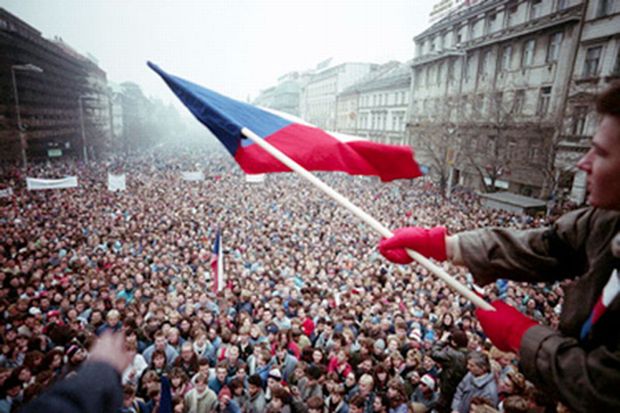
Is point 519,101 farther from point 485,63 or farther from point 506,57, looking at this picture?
point 485,63

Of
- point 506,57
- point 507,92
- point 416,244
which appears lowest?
point 416,244

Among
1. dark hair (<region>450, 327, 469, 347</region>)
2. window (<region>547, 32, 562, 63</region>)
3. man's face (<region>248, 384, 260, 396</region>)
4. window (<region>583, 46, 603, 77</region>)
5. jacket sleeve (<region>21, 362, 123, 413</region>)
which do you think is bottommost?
man's face (<region>248, 384, 260, 396</region>)

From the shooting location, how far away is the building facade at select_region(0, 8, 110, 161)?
3191 cm

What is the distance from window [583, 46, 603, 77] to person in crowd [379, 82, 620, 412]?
2623 cm

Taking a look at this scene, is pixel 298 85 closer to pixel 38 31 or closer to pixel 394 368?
pixel 38 31

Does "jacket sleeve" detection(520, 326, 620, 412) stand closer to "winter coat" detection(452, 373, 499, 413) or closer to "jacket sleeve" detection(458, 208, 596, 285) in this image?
"jacket sleeve" detection(458, 208, 596, 285)

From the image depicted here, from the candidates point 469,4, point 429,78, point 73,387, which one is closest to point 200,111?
point 73,387

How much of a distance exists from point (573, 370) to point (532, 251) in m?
0.59

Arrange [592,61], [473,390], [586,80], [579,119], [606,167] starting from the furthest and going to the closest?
1. [592,61]
2. [586,80]
3. [579,119]
4. [473,390]
5. [606,167]

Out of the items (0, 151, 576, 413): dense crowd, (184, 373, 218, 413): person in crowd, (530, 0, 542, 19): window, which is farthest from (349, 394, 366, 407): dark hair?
(530, 0, 542, 19): window

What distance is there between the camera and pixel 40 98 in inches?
1671

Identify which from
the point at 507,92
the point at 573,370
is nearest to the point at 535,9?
the point at 507,92

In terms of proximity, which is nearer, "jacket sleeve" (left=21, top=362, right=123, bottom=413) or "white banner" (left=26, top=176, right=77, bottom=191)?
"jacket sleeve" (left=21, top=362, right=123, bottom=413)

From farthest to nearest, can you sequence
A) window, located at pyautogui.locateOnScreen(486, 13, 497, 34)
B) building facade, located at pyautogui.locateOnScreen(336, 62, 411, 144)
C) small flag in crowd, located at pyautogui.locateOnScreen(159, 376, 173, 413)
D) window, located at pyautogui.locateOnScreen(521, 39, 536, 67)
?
1. building facade, located at pyautogui.locateOnScreen(336, 62, 411, 144)
2. window, located at pyautogui.locateOnScreen(486, 13, 497, 34)
3. window, located at pyautogui.locateOnScreen(521, 39, 536, 67)
4. small flag in crowd, located at pyautogui.locateOnScreen(159, 376, 173, 413)
